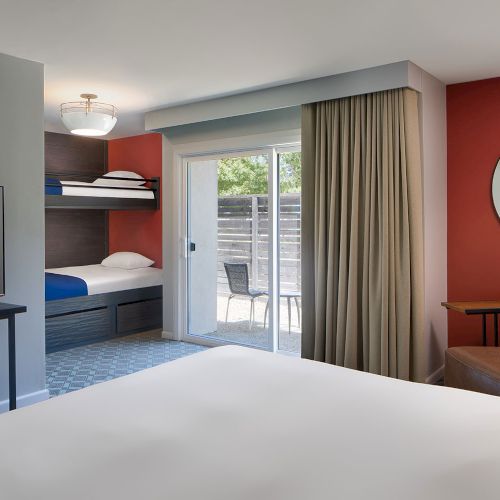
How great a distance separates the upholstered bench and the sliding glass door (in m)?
1.48

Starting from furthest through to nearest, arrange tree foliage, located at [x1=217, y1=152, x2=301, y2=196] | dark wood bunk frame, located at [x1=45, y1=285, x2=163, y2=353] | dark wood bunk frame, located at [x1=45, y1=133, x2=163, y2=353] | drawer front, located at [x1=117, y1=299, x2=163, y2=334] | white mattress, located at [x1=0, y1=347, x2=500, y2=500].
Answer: drawer front, located at [x1=117, y1=299, x2=163, y2=334] → dark wood bunk frame, located at [x1=45, y1=133, x2=163, y2=353] → dark wood bunk frame, located at [x1=45, y1=285, x2=163, y2=353] → tree foliage, located at [x1=217, y1=152, x2=301, y2=196] → white mattress, located at [x1=0, y1=347, x2=500, y2=500]

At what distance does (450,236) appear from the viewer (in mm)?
3975

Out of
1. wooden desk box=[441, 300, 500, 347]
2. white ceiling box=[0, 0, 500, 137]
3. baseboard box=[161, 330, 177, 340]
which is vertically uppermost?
white ceiling box=[0, 0, 500, 137]

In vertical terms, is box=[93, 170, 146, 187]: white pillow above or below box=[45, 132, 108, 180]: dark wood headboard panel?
below

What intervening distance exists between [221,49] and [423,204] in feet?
5.56

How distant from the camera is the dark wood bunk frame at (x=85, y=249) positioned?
15.8 feet

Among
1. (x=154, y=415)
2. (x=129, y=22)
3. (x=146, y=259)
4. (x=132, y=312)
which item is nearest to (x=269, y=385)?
(x=154, y=415)

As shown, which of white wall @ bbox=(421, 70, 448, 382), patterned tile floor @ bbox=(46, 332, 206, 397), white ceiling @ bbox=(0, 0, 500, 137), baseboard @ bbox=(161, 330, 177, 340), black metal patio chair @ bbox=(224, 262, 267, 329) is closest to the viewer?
white ceiling @ bbox=(0, 0, 500, 137)

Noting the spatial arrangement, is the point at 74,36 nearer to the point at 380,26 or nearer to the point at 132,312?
the point at 380,26

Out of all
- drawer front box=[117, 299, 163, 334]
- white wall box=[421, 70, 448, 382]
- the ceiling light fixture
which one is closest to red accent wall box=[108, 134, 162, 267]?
drawer front box=[117, 299, 163, 334]

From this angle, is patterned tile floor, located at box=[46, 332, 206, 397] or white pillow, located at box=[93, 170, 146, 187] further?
white pillow, located at box=[93, 170, 146, 187]

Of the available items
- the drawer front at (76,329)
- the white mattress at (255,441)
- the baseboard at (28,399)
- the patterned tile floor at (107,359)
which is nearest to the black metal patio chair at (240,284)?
the patterned tile floor at (107,359)

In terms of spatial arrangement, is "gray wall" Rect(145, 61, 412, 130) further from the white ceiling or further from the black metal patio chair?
the black metal patio chair

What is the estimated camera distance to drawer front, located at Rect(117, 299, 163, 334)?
5288 mm
